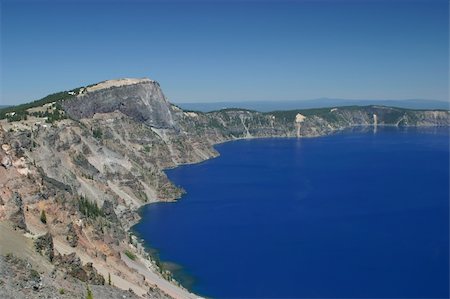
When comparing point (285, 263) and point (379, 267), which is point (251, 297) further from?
point (379, 267)

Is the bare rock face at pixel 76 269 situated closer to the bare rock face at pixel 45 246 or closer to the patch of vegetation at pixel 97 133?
the bare rock face at pixel 45 246

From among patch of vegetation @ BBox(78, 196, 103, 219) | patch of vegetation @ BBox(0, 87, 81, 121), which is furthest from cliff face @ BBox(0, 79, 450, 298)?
patch of vegetation @ BBox(0, 87, 81, 121)

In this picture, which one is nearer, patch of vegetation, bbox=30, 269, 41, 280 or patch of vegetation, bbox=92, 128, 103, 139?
patch of vegetation, bbox=30, 269, 41, 280

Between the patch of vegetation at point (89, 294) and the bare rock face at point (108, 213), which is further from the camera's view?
the bare rock face at point (108, 213)

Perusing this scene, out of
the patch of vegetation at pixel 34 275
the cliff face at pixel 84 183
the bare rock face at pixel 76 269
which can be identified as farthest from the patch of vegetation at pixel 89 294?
the cliff face at pixel 84 183

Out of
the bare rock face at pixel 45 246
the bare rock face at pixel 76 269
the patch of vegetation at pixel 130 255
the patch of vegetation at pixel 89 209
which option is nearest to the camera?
the bare rock face at pixel 76 269

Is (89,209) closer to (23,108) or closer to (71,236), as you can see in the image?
(71,236)

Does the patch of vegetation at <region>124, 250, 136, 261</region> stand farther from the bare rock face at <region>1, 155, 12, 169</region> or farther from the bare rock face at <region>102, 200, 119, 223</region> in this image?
the bare rock face at <region>1, 155, 12, 169</region>
